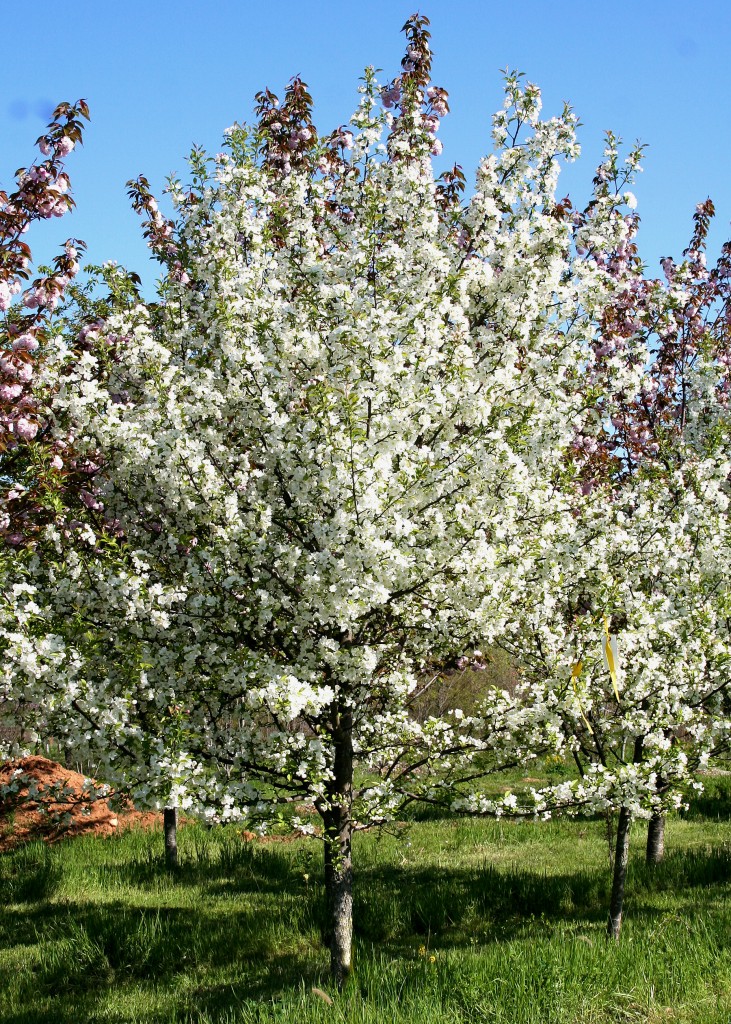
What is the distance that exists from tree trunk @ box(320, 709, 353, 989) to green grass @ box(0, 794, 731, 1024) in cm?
22

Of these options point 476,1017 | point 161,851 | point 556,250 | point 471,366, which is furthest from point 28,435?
point 161,851

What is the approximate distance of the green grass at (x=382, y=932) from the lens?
16.6 feet

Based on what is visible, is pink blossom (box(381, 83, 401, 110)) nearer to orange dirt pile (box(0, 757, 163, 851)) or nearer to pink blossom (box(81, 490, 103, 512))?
pink blossom (box(81, 490, 103, 512))

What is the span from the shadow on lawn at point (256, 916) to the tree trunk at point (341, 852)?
0.24 meters

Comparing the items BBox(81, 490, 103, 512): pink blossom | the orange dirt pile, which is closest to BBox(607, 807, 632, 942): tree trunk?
BBox(81, 490, 103, 512): pink blossom

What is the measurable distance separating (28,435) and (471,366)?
3.39 m

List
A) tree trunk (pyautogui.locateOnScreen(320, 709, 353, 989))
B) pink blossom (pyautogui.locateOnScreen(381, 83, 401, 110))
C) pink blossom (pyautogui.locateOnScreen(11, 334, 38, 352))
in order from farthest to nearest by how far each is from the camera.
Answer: pink blossom (pyautogui.locateOnScreen(381, 83, 401, 110)) → pink blossom (pyautogui.locateOnScreen(11, 334, 38, 352)) → tree trunk (pyautogui.locateOnScreen(320, 709, 353, 989))

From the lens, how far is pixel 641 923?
712cm

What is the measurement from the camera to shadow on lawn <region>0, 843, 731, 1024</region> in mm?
6570

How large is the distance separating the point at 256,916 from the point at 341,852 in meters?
2.54

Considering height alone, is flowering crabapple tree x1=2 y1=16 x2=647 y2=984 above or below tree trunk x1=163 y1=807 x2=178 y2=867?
above

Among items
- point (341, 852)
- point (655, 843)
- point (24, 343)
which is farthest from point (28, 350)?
point (655, 843)

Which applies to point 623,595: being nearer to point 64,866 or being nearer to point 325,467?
point 325,467

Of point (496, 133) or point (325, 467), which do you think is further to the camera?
point (496, 133)
